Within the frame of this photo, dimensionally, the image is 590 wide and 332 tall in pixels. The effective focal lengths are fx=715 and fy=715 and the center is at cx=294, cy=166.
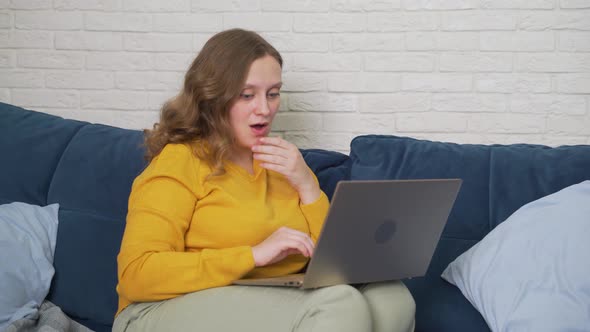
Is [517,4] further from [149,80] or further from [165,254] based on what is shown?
[165,254]

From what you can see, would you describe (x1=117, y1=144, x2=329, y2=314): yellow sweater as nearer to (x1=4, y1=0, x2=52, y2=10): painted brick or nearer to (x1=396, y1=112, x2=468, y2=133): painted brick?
(x1=396, y1=112, x2=468, y2=133): painted brick

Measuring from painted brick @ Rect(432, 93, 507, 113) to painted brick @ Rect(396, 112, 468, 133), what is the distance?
25mm

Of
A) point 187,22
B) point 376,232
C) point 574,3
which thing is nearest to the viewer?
point 376,232

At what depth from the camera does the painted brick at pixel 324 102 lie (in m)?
2.55

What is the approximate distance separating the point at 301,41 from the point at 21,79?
1087 mm

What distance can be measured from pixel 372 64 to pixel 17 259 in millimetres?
1331

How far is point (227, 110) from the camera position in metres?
1.89

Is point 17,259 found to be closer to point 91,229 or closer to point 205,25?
point 91,229

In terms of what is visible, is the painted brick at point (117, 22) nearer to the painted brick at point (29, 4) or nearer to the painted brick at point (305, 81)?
the painted brick at point (29, 4)

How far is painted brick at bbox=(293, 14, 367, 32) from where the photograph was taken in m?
2.51

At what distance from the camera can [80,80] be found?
2697 mm

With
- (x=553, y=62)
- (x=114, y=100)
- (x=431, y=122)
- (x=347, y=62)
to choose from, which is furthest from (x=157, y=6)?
(x=553, y=62)

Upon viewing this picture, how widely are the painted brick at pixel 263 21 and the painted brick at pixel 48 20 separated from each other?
596 millimetres

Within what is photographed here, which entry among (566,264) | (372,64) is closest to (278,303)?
(566,264)
